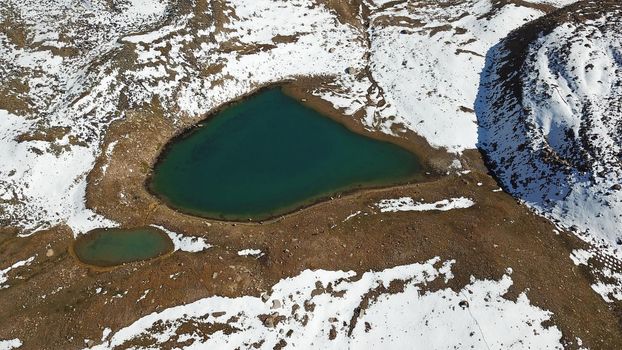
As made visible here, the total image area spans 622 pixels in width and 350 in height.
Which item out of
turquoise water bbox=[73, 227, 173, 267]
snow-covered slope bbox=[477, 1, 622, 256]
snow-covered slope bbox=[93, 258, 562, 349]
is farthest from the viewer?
snow-covered slope bbox=[477, 1, 622, 256]

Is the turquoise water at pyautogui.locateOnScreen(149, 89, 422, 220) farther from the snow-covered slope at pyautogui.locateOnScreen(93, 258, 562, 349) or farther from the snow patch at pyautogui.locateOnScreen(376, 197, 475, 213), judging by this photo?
the snow-covered slope at pyautogui.locateOnScreen(93, 258, 562, 349)

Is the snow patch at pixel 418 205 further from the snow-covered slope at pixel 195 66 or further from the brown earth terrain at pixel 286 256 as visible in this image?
the snow-covered slope at pixel 195 66

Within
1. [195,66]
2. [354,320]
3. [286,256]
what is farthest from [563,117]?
[195,66]

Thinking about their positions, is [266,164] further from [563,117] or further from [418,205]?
[563,117]

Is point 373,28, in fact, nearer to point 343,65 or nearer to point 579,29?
point 343,65

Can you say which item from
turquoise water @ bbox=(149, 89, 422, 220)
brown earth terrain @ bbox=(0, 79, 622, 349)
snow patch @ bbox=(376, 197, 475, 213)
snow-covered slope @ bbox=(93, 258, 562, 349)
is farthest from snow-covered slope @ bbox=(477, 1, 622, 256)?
snow-covered slope @ bbox=(93, 258, 562, 349)

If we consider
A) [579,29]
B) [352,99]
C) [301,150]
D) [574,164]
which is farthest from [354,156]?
[579,29]
